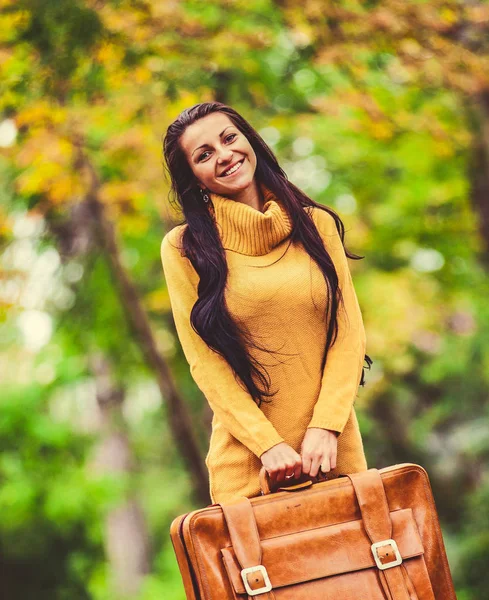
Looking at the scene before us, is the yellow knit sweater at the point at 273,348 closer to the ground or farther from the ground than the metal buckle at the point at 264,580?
farther from the ground

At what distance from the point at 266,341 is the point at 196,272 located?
0.33 metres

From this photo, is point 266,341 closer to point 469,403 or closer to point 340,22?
point 340,22

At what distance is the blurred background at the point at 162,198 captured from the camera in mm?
6758

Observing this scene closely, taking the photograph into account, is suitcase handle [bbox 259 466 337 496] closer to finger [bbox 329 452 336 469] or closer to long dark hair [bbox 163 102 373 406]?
finger [bbox 329 452 336 469]

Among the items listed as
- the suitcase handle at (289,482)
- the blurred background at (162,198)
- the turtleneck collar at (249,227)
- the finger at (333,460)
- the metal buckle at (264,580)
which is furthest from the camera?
the blurred background at (162,198)

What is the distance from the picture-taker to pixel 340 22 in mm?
6902

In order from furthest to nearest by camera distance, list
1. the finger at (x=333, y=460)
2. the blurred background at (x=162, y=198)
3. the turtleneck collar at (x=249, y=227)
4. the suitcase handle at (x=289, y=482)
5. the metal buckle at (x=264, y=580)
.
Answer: the blurred background at (x=162, y=198) < the turtleneck collar at (x=249, y=227) < the finger at (x=333, y=460) < the suitcase handle at (x=289, y=482) < the metal buckle at (x=264, y=580)

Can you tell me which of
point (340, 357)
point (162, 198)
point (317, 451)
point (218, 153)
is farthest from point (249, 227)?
point (162, 198)

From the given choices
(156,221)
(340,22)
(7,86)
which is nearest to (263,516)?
(7,86)

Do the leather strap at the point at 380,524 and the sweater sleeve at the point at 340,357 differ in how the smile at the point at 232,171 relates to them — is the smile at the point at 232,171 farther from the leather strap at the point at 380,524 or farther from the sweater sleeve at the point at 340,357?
the leather strap at the point at 380,524

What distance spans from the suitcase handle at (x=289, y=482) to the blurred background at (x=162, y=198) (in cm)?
433

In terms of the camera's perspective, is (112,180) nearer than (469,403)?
Yes

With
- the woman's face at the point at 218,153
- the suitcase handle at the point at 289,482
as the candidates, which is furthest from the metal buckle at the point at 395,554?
the woman's face at the point at 218,153

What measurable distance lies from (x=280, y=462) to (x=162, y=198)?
6.08 m
